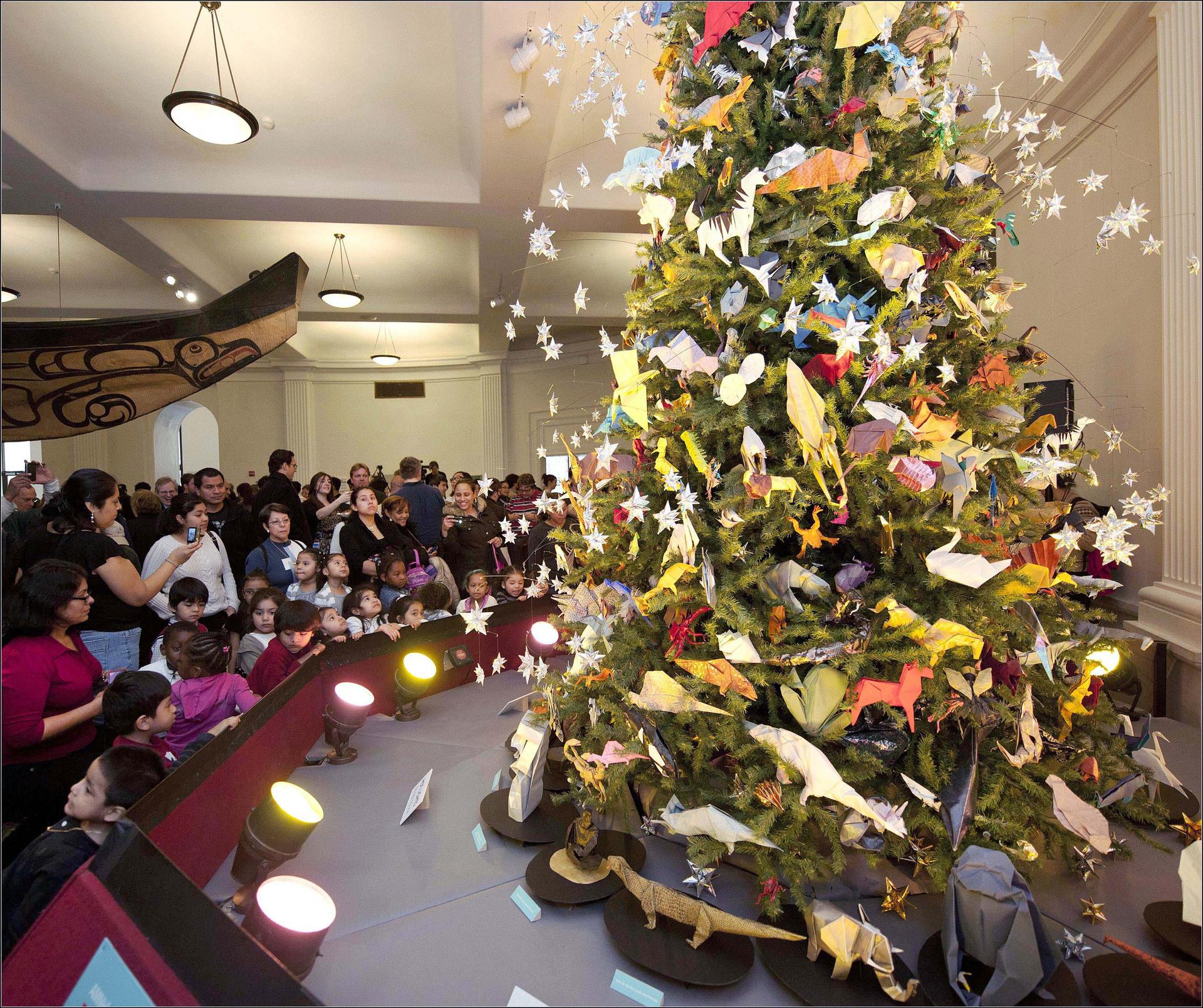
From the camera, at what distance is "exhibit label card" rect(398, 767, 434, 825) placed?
1796mm

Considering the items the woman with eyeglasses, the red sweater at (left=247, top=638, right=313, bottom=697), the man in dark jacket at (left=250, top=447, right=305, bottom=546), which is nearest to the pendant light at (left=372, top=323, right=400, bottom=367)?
the man in dark jacket at (left=250, top=447, right=305, bottom=546)

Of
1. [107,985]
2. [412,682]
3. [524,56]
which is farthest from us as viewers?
[524,56]

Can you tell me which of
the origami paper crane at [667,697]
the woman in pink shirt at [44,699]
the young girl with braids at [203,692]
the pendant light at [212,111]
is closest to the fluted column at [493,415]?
the pendant light at [212,111]

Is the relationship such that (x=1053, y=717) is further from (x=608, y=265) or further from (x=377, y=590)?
(x=608, y=265)

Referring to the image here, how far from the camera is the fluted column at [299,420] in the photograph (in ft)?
39.2

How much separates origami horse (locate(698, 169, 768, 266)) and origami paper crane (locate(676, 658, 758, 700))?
876 mm

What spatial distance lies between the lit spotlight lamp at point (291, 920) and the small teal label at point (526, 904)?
0.42 m

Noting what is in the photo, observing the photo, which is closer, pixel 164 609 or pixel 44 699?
pixel 44 699

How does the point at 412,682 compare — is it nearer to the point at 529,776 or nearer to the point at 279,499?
the point at 529,776

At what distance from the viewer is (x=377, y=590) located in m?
3.69

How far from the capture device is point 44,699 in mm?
1890

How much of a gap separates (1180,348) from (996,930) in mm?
2575

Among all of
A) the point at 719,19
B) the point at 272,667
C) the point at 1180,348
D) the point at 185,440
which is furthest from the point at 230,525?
the point at 185,440

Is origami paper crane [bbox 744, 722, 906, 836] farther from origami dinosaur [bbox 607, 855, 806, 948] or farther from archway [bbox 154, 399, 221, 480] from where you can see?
archway [bbox 154, 399, 221, 480]
